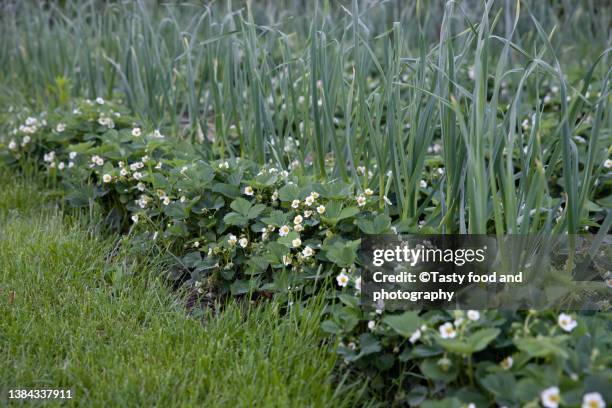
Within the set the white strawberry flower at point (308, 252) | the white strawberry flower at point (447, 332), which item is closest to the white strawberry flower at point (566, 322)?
the white strawberry flower at point (447, 332)

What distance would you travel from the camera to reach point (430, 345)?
142 centimetres

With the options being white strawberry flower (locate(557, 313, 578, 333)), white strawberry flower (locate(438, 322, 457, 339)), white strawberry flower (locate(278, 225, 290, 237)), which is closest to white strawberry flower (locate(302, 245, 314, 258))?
white strawberry flower (locate(278, 225, 290, 237))

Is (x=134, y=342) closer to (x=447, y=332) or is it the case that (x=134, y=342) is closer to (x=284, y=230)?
(x=284, y=230)

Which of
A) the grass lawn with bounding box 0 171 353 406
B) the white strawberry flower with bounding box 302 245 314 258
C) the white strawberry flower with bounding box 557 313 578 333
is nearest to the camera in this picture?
the white strawberry flower with bounding box 557 313 578 333

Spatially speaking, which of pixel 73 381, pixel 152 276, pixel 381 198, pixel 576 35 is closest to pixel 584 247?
pixel 381 198

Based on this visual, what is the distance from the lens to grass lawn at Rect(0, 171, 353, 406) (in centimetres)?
154

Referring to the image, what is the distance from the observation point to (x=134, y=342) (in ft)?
5.63

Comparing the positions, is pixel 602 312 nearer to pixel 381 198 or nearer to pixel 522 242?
pixel 522 242

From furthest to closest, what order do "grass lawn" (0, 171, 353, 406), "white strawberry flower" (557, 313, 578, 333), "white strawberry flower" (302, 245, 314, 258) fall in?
1. "white strawberry flower" (302, 245, 314, 258)
2. "grass lawn" (0, 171, 353, 406)
3. "white strawberry flower" (557, 313, 578, 333)

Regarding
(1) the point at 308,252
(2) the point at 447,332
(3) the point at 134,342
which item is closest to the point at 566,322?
(2) the point at 447,332

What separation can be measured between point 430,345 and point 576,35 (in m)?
3.22

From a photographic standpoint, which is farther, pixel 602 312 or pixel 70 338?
pixel 70 338

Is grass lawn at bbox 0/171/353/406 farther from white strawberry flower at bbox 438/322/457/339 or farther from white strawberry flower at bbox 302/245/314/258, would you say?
white strawberry flower at bbox 438/322/457/339

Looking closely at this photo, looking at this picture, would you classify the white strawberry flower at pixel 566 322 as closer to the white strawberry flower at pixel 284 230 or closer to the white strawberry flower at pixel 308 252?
the white strawberry flower at pixel 308 252
